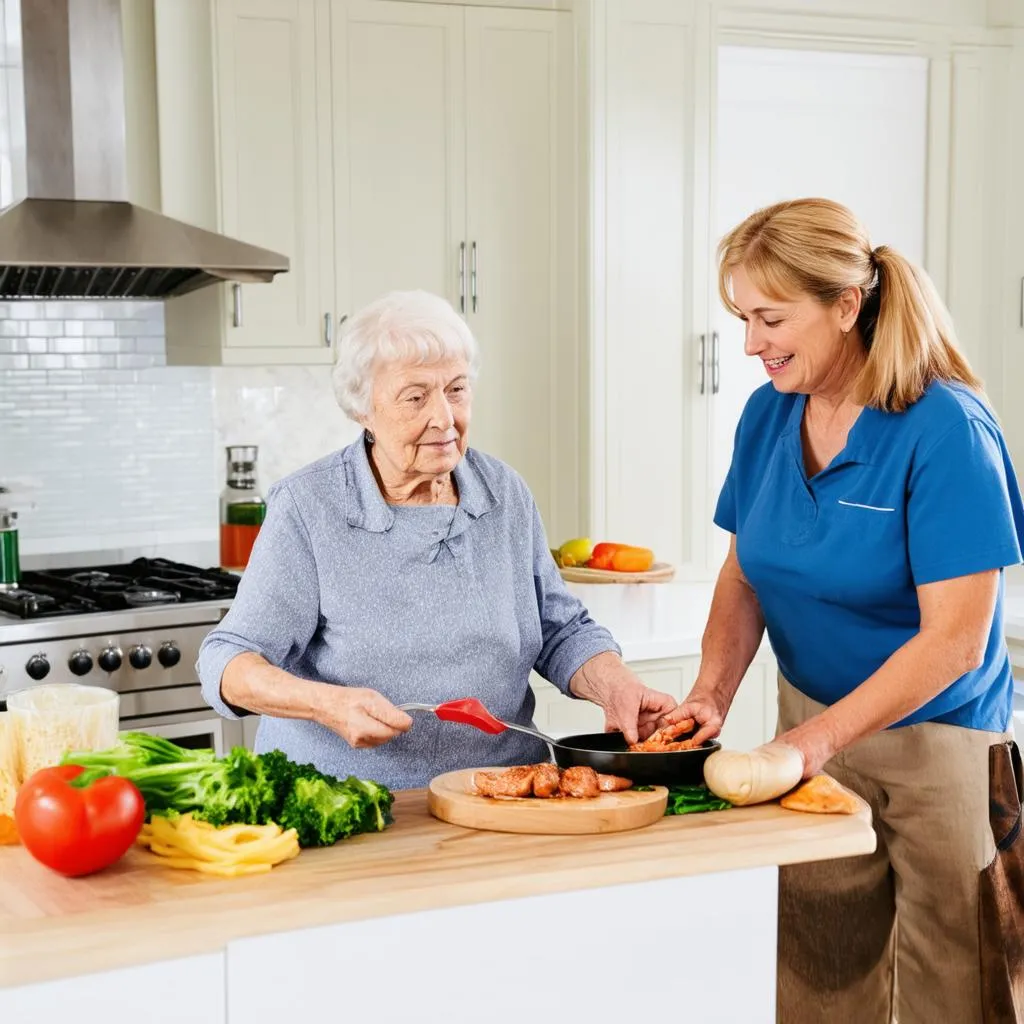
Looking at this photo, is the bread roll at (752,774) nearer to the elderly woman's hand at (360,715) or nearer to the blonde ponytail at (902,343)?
the elderly woman's hand at (360,715)

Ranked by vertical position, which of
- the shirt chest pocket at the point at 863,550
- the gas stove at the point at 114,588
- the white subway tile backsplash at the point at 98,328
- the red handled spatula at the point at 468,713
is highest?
the white subway tile backsplash at the point at 98,328

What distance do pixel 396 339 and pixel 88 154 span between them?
1.76m

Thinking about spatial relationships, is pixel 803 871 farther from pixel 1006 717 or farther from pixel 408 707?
pixel 408 707

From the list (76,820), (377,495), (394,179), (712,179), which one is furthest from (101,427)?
(76,820)

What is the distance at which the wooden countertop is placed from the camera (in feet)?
4.50

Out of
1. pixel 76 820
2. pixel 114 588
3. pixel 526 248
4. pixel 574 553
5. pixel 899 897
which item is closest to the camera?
pixel 76 820

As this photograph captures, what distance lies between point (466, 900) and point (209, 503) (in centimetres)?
271

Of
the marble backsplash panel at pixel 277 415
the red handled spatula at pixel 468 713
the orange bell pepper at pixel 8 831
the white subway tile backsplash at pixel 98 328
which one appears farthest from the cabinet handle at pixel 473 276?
the orange bell pepper at pixel 8 831

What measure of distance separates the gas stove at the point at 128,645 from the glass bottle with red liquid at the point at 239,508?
1.36 ft

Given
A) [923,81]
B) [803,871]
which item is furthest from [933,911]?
[923,81]

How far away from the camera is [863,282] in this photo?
2041 mm

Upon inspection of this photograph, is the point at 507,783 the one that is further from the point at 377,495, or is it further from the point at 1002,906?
the point at 1002,906

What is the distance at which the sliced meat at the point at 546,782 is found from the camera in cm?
175

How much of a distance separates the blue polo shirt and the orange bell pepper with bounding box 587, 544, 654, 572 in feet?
4.49
